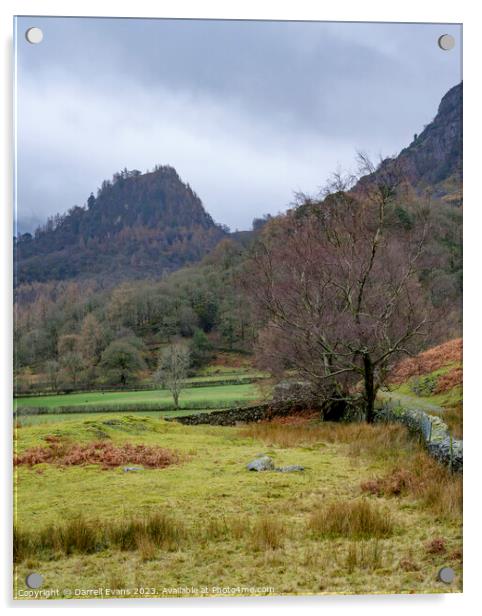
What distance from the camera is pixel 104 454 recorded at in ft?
15.2

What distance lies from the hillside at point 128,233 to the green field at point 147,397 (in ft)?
3.44

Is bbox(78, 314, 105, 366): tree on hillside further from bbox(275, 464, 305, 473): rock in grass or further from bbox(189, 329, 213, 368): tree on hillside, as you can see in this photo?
bbox(275, 464, 305, 473): rock in grass

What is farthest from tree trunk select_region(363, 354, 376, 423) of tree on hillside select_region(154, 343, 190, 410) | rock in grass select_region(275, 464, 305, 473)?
tree on hillside select_region(154, 343, 190, 410)

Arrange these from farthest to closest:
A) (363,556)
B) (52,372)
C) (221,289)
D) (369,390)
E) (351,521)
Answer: (369,390)
(221,289)
(52,372)
(351,521)
(363,556)

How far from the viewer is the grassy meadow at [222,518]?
4156 mm

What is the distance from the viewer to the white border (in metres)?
4.21

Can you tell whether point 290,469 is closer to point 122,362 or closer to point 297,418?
point 297,418

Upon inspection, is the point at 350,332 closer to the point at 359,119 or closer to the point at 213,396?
the point at 213,396

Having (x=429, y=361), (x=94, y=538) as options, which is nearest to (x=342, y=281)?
(x=429, y=361)

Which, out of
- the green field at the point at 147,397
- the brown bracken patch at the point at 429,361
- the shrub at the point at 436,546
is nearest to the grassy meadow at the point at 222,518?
the shrub at the point at 436,546

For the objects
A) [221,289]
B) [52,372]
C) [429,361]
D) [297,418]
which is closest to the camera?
[52,372]

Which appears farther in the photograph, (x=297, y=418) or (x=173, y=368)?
(x=297, y=418)

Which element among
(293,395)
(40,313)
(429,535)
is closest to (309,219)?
(293,395)
